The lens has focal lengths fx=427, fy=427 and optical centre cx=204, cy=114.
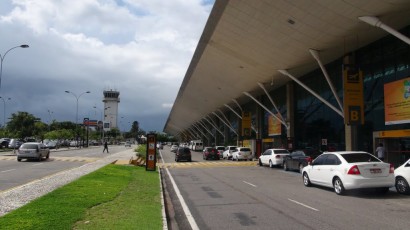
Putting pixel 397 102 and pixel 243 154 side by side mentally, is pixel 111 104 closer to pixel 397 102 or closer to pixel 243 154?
pixel 243 154

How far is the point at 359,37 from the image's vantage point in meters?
26.7

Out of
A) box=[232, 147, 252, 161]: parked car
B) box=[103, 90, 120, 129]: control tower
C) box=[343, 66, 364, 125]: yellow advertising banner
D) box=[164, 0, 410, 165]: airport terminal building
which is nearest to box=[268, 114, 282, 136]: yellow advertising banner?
box=[164, 0, 410, 165]: airport terminal building

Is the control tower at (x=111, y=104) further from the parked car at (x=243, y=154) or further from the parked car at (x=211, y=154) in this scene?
the parked car at (x=243, y=154)

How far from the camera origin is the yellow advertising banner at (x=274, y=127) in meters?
48.2

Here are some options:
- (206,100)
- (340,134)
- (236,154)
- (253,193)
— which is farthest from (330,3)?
(206,100)

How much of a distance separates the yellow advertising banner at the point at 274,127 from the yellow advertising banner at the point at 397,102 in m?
21.0

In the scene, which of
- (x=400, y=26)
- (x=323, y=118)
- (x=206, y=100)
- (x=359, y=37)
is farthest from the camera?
(x=206, y=100)

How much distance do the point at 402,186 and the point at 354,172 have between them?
197cm

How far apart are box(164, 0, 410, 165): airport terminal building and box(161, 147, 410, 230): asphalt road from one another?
10.8 metres

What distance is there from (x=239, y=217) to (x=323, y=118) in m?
28.8

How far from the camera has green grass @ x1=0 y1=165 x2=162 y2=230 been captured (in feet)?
26.5

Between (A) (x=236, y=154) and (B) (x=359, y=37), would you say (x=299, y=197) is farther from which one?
(A) (x=236, y=154)

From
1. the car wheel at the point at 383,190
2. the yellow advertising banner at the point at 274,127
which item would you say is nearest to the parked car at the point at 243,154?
the yellow advertising banner at the point at 274,127

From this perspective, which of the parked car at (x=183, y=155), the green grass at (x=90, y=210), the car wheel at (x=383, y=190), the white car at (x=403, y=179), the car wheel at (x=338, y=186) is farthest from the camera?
the parked car at (x=183, y=155)
